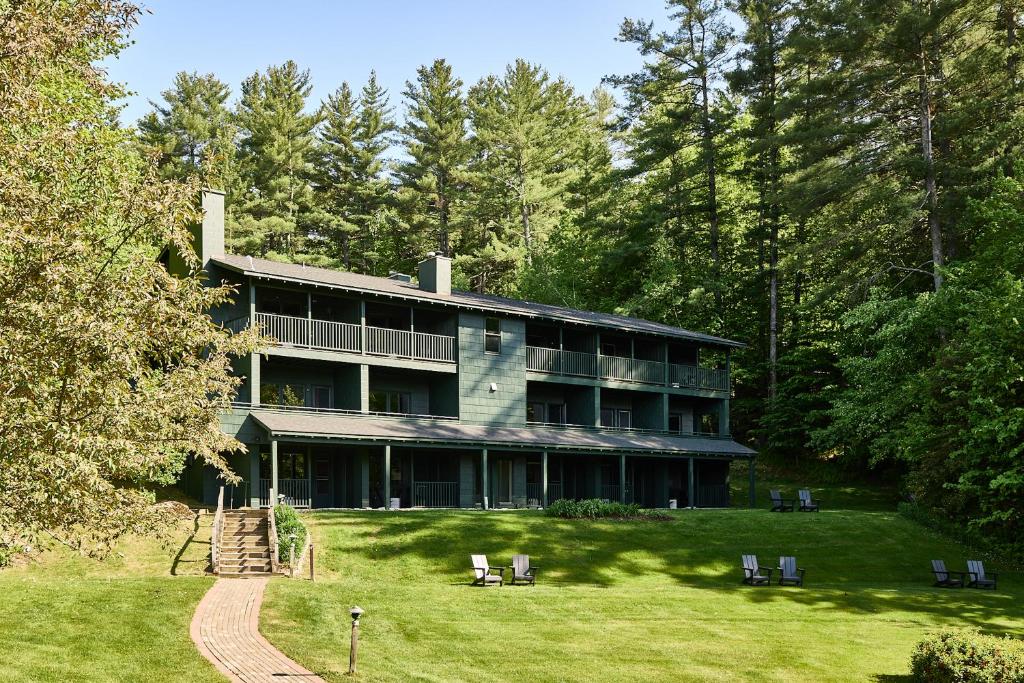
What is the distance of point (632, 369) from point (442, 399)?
9602mm

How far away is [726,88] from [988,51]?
63.3ft

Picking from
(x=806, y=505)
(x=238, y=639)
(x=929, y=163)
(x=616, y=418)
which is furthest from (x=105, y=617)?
(x=929, y=163)

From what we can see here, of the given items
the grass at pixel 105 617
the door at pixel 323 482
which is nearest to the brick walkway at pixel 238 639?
the grass at pixel 105 617

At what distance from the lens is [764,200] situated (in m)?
52.6

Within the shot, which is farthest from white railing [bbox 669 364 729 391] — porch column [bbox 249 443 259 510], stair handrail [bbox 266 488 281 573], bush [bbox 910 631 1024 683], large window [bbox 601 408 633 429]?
bush [bbox 910 631 1024 683]

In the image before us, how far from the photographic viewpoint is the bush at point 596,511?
99.2ft

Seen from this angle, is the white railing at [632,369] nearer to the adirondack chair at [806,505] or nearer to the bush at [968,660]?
the adirondack chair at [806,505]

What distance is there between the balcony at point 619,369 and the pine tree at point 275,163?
24260 mm

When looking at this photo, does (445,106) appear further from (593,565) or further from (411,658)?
(411,658)

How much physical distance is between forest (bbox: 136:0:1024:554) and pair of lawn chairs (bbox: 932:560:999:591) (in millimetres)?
2409

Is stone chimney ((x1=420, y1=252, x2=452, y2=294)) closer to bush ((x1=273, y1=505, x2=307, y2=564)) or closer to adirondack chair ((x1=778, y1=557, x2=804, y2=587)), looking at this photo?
bush ((x1=273, y1=505, x2=307, y2=564))

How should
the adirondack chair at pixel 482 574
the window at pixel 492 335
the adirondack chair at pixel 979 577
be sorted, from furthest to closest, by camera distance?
the window at pixel 492 335 < the adirondack chair at pixel 979 577 < the adirondack chair at pixel 482 574

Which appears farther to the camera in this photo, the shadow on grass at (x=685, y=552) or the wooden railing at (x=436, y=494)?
the wooden railing at (x=436, y=494)

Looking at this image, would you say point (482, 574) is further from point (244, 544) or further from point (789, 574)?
point (789, 574)
